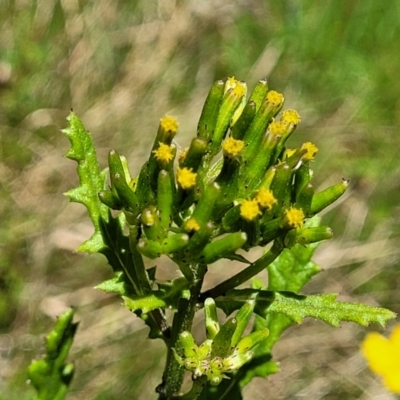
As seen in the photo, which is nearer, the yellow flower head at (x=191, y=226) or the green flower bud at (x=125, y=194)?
the yellow flower head at (x=191, y=226)

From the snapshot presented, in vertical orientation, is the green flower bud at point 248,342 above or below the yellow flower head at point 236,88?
below

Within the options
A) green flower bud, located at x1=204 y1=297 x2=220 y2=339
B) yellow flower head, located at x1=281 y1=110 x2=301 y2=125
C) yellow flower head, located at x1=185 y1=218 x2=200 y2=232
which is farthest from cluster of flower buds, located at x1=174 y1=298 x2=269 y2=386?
yellow flower head, located at x1=281 y1=110 x2=301 y2=125

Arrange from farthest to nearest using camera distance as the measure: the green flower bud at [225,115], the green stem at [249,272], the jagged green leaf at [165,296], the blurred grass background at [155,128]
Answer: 1. the blurred grass background at [155,128]
2. the green flower bud at [225,115]
3. the green stem at [249,272]
4. the jagged green leaf at [165,296]

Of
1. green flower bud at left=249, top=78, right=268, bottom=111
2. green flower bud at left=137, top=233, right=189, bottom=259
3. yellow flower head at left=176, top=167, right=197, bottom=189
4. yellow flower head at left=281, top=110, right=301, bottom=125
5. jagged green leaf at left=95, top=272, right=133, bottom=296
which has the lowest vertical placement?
jagged green leaf at left=95, top=272, right=133, bottom=296

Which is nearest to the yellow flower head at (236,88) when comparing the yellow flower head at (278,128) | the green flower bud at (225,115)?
the green flower bud at (225,115)

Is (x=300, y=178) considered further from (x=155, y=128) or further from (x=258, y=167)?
(x=155, y=128)

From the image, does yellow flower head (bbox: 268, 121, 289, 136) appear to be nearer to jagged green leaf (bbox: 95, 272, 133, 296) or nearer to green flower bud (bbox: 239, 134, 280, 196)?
green flower bud (bbox: 239, 134, 280, 196)

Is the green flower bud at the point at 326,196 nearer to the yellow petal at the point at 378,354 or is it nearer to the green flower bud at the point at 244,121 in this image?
the green flower bud at the point at 244,121

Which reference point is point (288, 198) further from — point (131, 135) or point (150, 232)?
point (131, 135)
